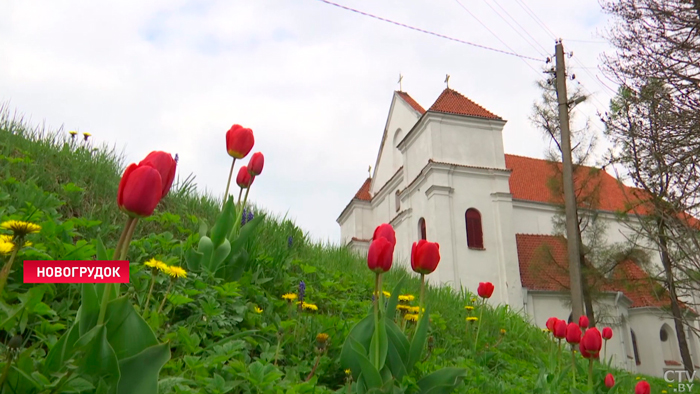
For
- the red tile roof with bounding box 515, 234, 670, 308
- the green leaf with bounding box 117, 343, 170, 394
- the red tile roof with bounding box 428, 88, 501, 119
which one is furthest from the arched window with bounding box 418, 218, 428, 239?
the green leaf with bounding box 117, 343, 170, 394

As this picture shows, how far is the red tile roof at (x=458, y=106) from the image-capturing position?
21984 millimetres

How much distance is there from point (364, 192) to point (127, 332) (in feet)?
94.8

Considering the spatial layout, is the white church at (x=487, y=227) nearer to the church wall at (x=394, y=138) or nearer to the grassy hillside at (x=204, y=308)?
the church wall at (x=394, y=138)

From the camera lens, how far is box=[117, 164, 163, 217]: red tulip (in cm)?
151

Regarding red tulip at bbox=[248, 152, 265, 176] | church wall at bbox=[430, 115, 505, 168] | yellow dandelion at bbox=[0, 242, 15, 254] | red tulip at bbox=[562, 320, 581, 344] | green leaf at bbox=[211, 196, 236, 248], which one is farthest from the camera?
church wall at bbox=[430, 115, 505, 168]

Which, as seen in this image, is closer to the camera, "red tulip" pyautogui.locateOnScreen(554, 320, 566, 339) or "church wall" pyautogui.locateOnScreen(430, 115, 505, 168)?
"red tulip" pyautogui.locateOnScreen(554, 320, 566, 339)

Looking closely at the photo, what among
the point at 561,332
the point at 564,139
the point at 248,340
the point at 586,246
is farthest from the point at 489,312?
the point at 586,246

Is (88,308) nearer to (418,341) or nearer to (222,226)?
(418,341)

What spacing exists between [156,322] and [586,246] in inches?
768

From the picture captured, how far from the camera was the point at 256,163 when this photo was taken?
3703mm

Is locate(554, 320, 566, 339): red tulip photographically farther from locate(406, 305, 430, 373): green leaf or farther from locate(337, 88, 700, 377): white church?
locate(337, 88, 700, 377): white church

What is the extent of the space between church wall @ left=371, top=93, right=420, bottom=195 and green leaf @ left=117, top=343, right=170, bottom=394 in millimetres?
23158

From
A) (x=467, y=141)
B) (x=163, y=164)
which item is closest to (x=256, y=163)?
(x=163, y=164)

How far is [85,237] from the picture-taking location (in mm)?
3279
